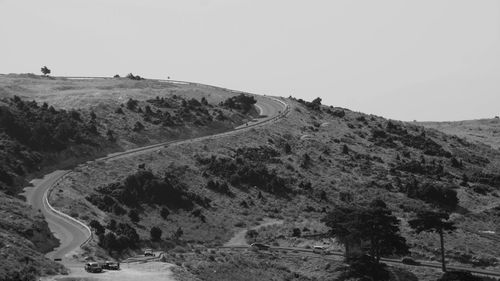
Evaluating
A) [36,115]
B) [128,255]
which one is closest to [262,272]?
[128,255]

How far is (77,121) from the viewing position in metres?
128

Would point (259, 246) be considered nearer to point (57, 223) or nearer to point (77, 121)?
point (57, 223)

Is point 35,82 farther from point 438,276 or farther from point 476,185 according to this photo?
point 438,276

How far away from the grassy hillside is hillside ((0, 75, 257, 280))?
25.8 ft

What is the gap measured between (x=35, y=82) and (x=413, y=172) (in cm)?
9589

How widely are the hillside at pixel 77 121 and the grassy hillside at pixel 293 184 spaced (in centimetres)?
785

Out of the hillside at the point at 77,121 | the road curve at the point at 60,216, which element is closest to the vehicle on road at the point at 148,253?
the road curve at the point at 60,216

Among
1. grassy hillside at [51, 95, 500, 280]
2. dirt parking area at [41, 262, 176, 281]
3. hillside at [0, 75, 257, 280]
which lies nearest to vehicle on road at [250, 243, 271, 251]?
grassy hillside at [51, 95, 500, 280]

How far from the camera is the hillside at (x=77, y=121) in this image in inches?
3282

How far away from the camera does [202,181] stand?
113 metres

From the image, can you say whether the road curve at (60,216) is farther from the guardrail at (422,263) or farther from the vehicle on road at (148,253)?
the guardrail at (422,263)

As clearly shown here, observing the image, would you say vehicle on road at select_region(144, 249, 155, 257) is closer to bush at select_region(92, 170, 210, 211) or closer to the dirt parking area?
the dirt parking area

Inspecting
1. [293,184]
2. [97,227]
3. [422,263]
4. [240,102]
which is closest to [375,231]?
[422,263]

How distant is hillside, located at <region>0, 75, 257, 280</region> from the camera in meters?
83.4
